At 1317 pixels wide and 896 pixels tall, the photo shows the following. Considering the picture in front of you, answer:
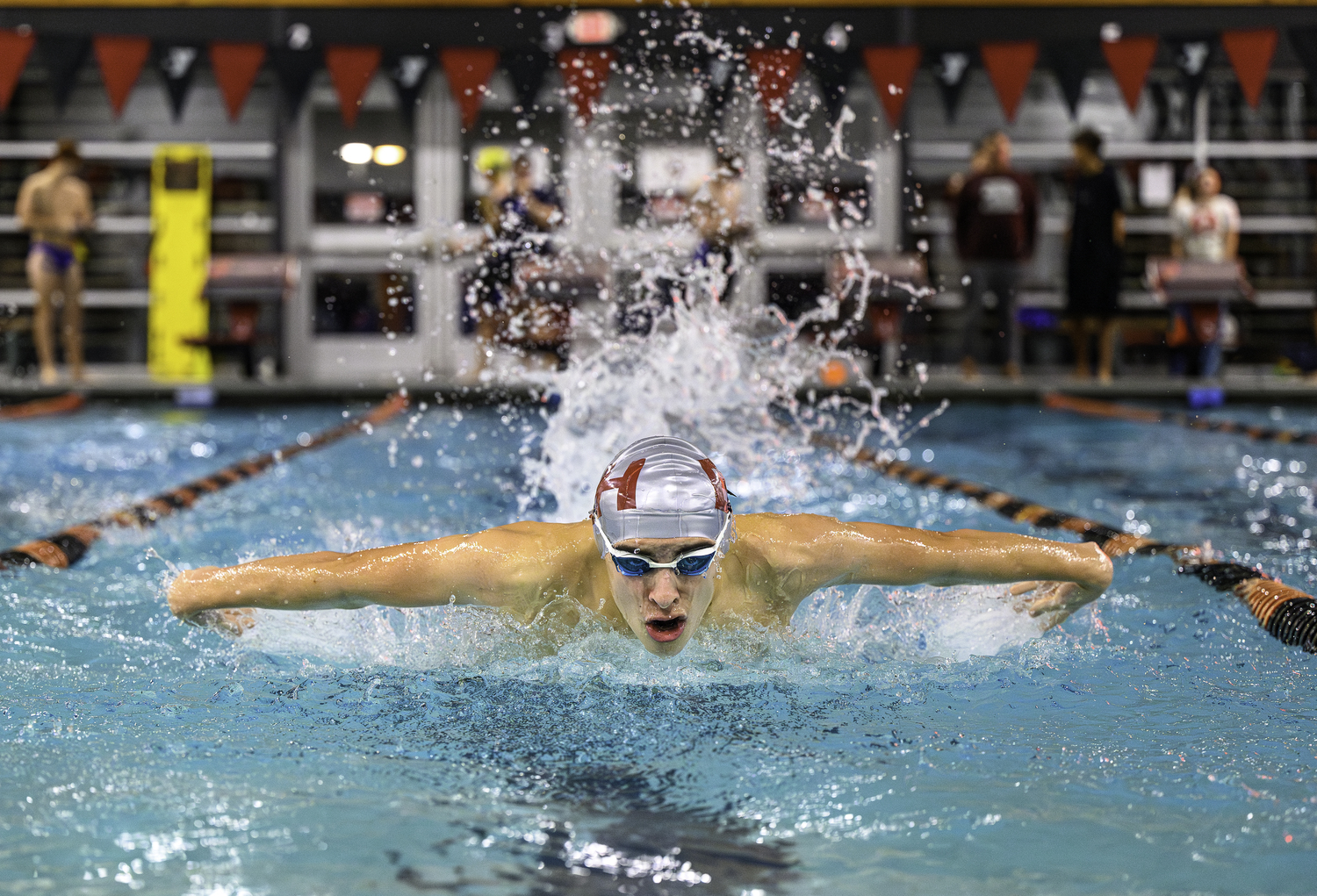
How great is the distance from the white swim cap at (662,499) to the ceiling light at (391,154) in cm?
997

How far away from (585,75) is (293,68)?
2319mm

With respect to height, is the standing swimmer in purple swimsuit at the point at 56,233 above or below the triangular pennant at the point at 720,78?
below

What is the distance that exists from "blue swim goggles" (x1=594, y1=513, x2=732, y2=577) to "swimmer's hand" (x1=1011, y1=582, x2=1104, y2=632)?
81cm

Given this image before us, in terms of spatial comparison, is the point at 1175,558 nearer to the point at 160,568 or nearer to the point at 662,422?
the point at 662,422

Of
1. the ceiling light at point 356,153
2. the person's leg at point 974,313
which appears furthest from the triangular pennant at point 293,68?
the person's leg at point 974,313

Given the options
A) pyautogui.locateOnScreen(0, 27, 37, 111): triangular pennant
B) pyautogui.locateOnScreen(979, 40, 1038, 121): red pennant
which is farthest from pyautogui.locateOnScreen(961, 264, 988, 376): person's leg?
pyautogui.locateOnScreen(0, 27, 37, 111): triangular pennant

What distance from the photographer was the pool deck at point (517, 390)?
988cm

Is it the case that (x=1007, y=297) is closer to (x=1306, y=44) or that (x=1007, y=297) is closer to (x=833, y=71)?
(x=833, y=71)

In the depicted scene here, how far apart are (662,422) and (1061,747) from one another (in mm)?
2913

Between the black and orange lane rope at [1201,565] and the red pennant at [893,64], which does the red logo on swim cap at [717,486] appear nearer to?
the black and orange lane rope at [1201,565]

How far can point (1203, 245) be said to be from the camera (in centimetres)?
1100

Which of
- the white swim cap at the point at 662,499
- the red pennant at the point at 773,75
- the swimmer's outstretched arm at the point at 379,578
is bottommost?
the swimmer's outstretched arm at the point at 379,578

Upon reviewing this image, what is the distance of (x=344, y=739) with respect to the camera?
2662 millimetres

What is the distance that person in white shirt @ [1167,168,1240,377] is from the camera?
35.2 ft
